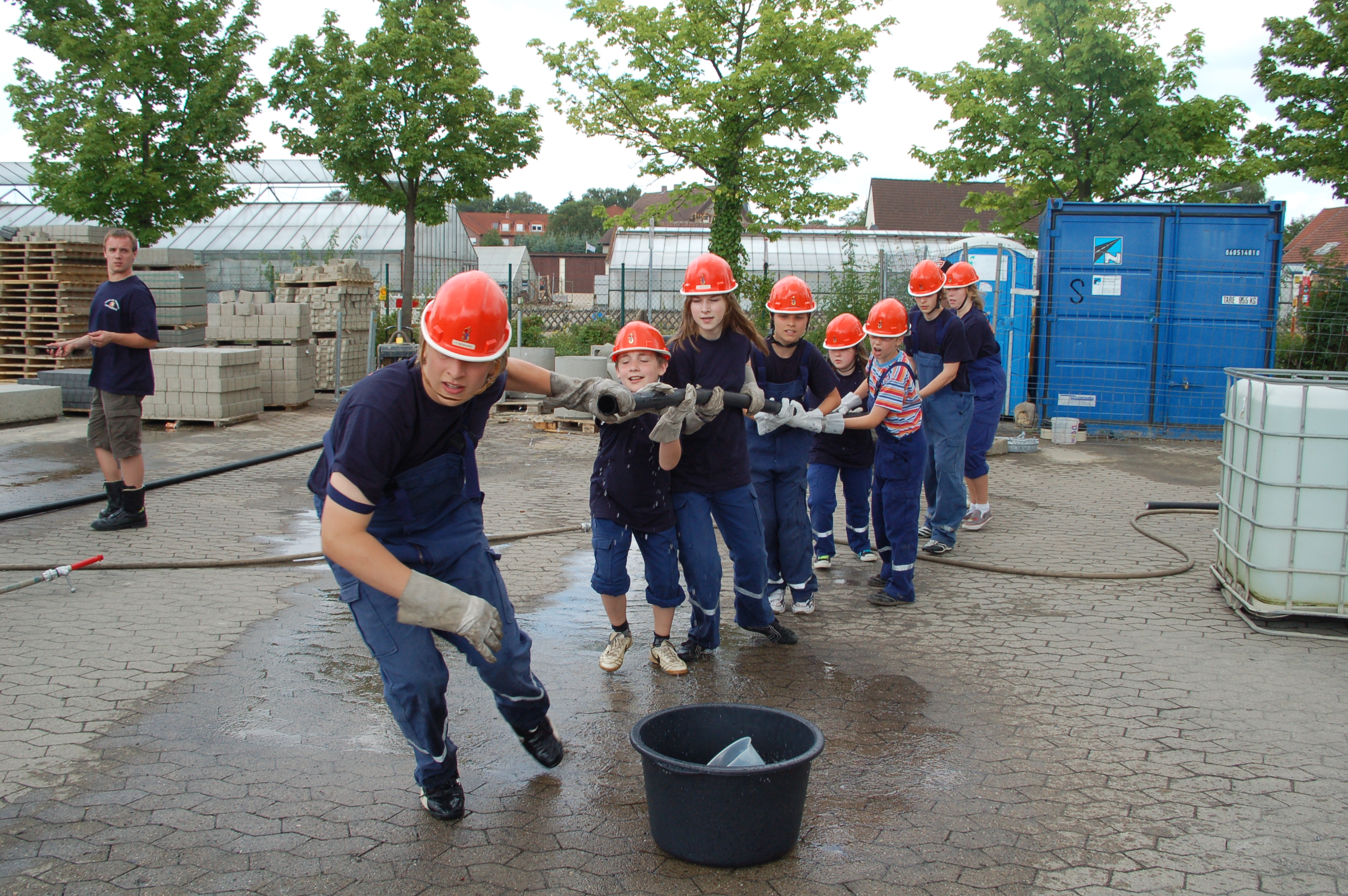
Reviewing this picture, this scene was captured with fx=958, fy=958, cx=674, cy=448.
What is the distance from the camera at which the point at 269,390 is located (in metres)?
14.5

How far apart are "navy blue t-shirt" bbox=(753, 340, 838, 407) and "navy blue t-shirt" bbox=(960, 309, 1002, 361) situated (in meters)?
1.98

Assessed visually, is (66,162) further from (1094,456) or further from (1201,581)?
(1201,581)

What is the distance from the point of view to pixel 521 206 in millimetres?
125000

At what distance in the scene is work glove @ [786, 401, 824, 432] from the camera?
490 centimetres

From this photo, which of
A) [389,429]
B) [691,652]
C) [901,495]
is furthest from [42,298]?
[389,429]

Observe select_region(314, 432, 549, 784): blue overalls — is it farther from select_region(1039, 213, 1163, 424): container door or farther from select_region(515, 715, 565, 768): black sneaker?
select_region(1039, 213, 1163, 424): container door

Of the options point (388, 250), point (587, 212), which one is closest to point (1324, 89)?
point (388, 250)

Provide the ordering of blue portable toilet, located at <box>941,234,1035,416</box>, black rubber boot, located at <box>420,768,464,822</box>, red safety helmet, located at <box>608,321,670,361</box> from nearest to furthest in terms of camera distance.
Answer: black rubber boot, located at <box>420,768,464,822</box> → red safety helmet, located at <box>608,321,670,361</box> → blue portable toilet, located at <box>941,234,1035,416</box>

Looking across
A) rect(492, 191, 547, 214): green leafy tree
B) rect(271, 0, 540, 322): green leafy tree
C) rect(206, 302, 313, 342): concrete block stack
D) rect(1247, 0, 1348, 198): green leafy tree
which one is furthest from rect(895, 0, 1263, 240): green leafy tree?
rect(492, 191, 547, 214): green leafy tree

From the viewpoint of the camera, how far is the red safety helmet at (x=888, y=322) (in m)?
5.68

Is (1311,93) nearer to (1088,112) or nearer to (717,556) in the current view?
(1088,112)

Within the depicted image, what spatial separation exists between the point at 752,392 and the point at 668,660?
4.43 feet

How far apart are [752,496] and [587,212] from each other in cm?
10380

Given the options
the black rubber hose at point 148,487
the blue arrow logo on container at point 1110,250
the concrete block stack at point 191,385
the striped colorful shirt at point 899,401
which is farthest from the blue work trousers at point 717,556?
the concrete block stack at point 191,385
